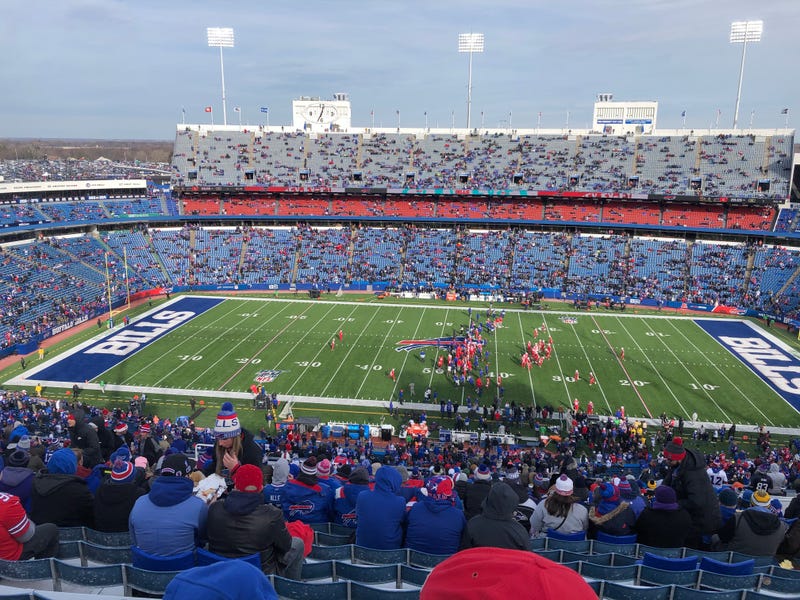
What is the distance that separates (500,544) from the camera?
498 cm

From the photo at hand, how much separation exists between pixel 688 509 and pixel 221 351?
99.6 ft

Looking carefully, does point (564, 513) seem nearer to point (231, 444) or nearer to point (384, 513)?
point (384, 513)

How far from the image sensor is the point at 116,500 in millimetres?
6375

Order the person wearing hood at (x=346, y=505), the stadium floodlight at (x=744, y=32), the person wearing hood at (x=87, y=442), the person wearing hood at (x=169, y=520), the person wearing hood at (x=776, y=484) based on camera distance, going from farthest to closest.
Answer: the stadium floodlight at (x=744, y=32) < the person wearing hood at (x=776, y=484) < the person wearing hood at (x=87, y=442) < the person wearing hood at (x=346, y=505) < the person wearing hood at (x=169, y=520)

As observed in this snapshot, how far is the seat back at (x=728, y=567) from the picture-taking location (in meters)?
6.14

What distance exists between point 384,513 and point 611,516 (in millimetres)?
3058

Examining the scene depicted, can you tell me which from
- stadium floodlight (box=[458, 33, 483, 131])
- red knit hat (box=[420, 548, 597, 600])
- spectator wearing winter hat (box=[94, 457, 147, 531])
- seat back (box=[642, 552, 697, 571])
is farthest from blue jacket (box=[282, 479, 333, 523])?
stadium floodlight (box=[458, 33, 483, 131])

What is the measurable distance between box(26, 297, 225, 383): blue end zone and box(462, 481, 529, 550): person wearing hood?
3002 centimetres

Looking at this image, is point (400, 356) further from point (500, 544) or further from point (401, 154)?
point (401, 154)

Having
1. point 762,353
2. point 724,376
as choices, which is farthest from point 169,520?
point 762,353

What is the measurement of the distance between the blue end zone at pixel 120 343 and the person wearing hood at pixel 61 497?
26.1 metres

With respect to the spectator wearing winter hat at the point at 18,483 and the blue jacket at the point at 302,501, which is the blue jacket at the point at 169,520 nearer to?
the blue jacket at the point at 302,501

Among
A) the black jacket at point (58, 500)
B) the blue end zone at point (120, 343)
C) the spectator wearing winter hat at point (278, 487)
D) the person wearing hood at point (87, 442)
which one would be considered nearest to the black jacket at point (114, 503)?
the black jacket at point (58, 500)

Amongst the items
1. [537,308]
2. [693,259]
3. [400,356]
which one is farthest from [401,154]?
[400,356]
